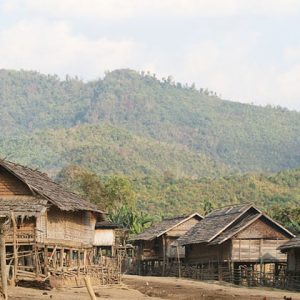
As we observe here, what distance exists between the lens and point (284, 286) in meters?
45.8

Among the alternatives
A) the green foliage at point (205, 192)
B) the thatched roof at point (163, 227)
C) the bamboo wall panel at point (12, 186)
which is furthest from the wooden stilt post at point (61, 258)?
the green foliage at point (205, 192)

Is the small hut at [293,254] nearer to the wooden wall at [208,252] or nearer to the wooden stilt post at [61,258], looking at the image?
the wooden wall at [208,252]

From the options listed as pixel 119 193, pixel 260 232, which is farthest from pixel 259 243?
pixel 119 193

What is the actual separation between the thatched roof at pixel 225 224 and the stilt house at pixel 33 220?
12287 millimetres

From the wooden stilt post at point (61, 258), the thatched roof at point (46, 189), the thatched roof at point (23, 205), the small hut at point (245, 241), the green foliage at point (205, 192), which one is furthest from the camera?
the green foliage at point (205, 192)

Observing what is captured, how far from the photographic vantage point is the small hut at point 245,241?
50.5m

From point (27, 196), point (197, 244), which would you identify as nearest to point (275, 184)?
point (197, 244)

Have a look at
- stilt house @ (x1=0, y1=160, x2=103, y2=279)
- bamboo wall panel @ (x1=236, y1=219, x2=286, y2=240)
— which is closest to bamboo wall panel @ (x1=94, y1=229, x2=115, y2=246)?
bamboo wall panel @ (x1=236, y1=219, x2=286, y2=240)

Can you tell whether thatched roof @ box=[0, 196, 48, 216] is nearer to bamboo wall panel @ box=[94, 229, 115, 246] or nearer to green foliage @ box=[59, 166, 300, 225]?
bamboo wall panel @ box=[94, 229, 115, 246]

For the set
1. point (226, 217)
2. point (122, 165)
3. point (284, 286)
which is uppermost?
point (122, 165)

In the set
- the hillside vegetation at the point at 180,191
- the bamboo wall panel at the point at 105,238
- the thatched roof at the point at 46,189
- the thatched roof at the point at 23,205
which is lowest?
the bamboo wall panel at the point at 105,238

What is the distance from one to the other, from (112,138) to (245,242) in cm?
10815

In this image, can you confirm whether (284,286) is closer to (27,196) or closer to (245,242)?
(245,242)

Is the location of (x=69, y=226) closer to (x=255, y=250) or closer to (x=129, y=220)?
(x=255, y=250)
